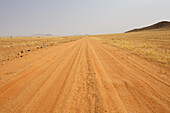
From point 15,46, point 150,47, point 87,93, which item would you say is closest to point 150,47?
point 150,47

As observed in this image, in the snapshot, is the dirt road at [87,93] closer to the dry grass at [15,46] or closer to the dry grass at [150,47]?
the dry grass at [150,47]

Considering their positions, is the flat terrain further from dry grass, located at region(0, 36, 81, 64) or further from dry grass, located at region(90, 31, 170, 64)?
dry grass, located at region(0, 36, 81, 64)

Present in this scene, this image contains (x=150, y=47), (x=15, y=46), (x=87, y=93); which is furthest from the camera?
(x=15, y=46)

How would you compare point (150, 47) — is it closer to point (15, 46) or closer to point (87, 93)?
point (87, 93)

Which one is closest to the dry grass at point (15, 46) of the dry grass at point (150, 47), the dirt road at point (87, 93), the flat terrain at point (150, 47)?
the dirt road at point (87, 93)

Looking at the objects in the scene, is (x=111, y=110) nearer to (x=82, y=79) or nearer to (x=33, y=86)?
(x=82, y=79)

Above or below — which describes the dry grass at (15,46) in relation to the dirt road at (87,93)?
above

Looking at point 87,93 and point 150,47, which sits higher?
point 150,47

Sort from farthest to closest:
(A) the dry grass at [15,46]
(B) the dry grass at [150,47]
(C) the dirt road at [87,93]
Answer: (A) the dry grass at [15,46] → (B) the dry grass at [150,47] → (C) the dirt road at [87,93]

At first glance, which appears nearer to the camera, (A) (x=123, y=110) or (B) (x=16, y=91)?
(A) (x=123, y=110)

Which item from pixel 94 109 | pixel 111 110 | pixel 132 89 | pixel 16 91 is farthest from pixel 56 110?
pixel 132 89

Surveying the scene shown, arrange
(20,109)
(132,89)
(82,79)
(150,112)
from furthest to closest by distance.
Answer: (82,79), (132,89), (20,109), (150,112)

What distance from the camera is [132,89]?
2.88 metres

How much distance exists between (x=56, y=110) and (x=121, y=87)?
209 cm
